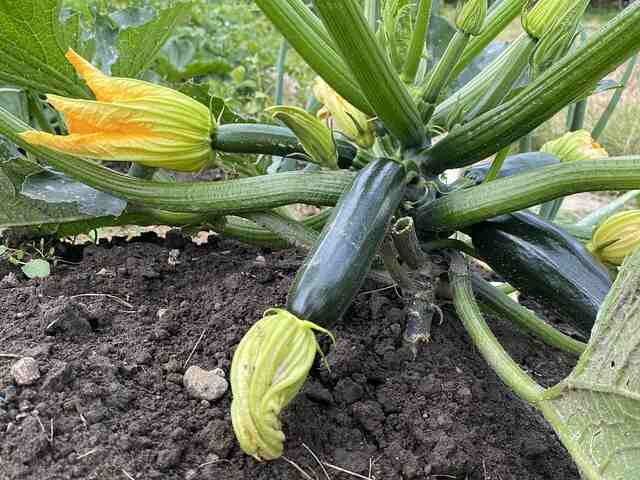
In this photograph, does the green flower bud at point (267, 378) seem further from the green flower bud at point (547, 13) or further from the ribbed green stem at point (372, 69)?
the green flower bud at point (547, 13)

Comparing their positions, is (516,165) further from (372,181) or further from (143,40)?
(143,40)

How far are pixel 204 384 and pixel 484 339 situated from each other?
0.39m

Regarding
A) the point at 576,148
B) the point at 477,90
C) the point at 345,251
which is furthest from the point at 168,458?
the point at 576,148

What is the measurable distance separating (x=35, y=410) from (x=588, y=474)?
25.8 inches

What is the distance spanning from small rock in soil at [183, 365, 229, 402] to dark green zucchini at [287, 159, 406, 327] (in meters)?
0.17

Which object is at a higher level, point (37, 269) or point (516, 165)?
point (516, 165)

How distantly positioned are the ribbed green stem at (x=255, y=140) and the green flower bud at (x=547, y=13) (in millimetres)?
407

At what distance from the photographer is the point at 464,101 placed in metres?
1.29

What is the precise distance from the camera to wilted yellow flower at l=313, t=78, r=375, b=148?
1251mm

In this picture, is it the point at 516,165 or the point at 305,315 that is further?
the point at 516,165

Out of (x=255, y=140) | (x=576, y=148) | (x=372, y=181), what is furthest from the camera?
(x=576, y=148)

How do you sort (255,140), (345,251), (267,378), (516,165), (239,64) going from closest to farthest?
(267,378) < (345,251) < (255,140) < (516,165) < (239,64)

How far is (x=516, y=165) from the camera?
1378mm

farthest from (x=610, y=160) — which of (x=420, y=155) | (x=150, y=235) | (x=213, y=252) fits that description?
(x=150, y=235)
